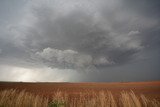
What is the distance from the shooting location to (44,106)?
473 inches

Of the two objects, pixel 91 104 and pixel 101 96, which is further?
pixel 101 96

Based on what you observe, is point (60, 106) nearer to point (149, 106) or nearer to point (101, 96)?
point (101, 96)

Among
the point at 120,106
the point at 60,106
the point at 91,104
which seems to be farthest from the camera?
the point at 120,106

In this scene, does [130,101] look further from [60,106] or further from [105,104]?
[60,106]

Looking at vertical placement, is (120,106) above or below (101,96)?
below

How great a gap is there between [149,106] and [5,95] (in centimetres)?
1070

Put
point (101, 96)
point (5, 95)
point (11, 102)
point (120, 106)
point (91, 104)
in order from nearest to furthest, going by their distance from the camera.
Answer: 1. point (91, 104)
2. point (101, 96)
3. point (11, 102)
4. point (5, 95)
5. point (120, 106)

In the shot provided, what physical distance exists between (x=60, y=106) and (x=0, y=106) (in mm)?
5663

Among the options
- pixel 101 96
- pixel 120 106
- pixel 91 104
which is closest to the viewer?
pixel 91 104

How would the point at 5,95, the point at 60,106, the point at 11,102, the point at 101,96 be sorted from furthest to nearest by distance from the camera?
1. the point at 5,95
2. the point at 11,102
3. the point at 101,96
4. the point at 60,106

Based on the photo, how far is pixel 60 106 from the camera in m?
8.75

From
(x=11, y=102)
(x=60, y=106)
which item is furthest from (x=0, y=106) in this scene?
(x=60, y=106)

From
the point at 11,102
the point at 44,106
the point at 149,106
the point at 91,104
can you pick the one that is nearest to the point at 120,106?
the point at 149,106

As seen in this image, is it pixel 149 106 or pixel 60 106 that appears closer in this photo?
pixel 60 106
